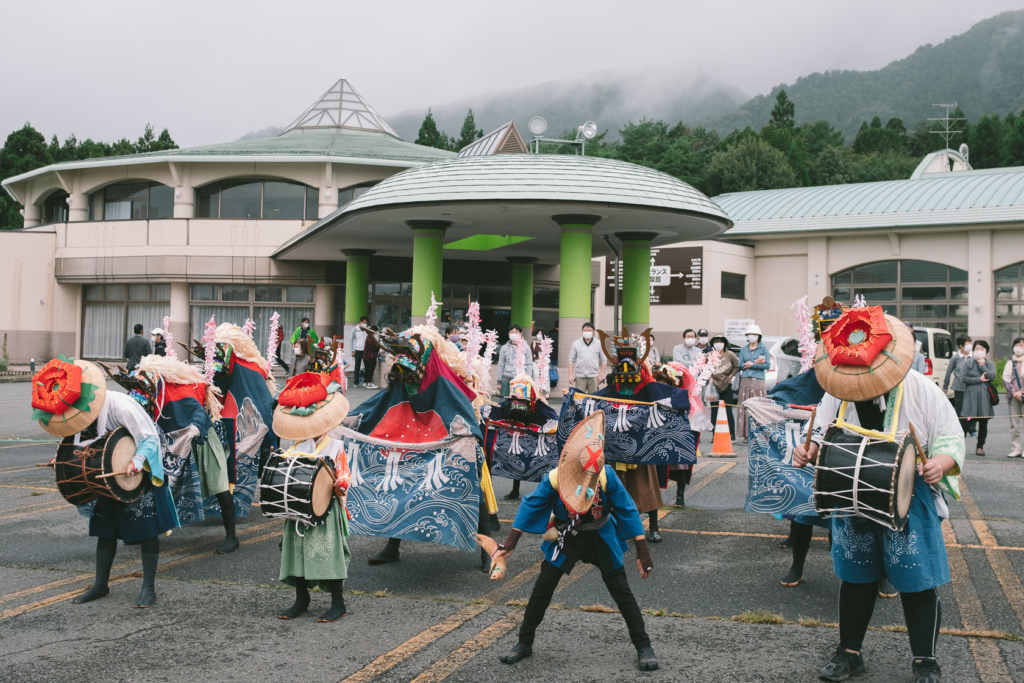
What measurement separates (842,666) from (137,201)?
102ft

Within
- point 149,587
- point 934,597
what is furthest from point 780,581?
point 149,587

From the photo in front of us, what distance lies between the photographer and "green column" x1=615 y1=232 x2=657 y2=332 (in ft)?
70.3

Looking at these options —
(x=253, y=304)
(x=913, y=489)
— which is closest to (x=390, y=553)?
(x=913, y=489)

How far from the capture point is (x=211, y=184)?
29.9 meters

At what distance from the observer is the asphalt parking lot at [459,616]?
4434 mm

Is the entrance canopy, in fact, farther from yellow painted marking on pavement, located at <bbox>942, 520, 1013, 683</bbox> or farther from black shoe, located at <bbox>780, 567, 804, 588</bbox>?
black shoe, located at <bbox>780, 567, 804, 588</bbox>

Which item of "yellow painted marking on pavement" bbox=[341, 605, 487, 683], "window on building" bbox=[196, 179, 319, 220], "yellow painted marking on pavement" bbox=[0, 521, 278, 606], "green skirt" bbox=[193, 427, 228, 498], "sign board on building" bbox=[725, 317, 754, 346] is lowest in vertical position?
"yellow painted marking on pavement" bbox=[341, 605, 487, 683]

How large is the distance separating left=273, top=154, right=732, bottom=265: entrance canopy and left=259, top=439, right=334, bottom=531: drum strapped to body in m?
Result: 13.0

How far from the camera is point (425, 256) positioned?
2059 cm

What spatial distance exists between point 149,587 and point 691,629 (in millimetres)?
3419

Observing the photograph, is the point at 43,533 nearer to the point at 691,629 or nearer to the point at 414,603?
the point at 414,603

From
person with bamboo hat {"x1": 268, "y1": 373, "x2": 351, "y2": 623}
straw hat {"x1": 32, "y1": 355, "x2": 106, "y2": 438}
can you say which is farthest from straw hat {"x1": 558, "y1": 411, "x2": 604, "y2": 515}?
straw hat {"x1": 32, "y1": 355, "x2": 106, "y2": 438}

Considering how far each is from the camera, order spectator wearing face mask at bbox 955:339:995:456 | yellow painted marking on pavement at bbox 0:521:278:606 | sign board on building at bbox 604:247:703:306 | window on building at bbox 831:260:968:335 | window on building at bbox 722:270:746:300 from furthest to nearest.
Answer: window on building at bbox 722:270:746:300 → sign board on building at bbox 604:247:703:306 → window on building at bbox 831:260:968:335 → spectator wearing face mask at bbox 955:339:995:456 → yellow painted marking on pavement at bbox 0:521:278:606

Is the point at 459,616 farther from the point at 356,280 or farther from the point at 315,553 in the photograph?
the point at 356,280
